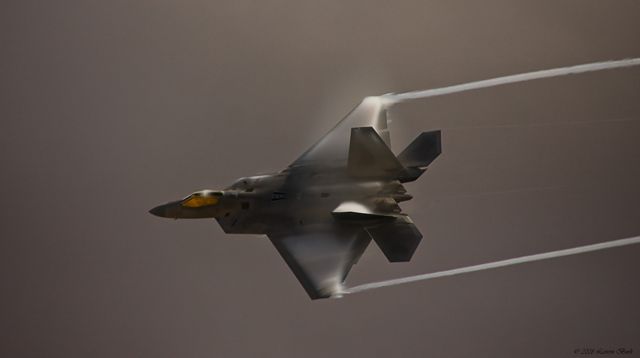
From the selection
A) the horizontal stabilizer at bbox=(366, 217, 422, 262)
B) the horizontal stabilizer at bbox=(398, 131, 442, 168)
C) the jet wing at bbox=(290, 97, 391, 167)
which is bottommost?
the horizontal stabilizer at bbox=(366, 217, 422, 262)

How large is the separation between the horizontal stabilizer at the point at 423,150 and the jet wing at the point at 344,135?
0.29 meters

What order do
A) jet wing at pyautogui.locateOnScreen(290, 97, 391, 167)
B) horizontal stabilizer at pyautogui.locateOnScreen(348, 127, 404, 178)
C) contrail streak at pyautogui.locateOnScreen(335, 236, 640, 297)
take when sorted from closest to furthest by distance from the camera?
horizontal stabilizer at pyautogui.locateOnScreen(348, 127, 404, 178) → jet wing at pyautogui.locateOnScreen(290, 97, 391, 167) → contrail streak at pyautogui.locateOnScreen(335, 236, 640, 297)

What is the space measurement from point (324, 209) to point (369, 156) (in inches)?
18.8

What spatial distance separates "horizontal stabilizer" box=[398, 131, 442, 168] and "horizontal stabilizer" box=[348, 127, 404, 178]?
0.81 feet

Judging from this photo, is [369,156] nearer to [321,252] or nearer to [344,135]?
[344,135]

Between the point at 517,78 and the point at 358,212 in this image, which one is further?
the point at 517,78

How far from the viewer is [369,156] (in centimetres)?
584

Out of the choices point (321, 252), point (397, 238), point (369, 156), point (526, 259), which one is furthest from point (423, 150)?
point (526, 259)

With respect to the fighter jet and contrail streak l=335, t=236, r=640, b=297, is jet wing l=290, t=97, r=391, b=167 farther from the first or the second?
contrail streak l=335, t=236, r=640, b=297

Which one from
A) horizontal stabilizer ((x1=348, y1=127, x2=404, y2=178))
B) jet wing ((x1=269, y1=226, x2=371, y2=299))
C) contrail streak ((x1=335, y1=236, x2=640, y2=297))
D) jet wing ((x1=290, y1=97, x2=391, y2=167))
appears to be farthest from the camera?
contrail streak ((x1=335, y1=236, x2=640, y2=297))

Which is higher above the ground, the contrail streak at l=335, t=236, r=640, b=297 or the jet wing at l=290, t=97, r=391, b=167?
the jet wing at l=290, t=97, r=391, b=167

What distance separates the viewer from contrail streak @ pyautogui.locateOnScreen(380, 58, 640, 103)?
21.8 ft

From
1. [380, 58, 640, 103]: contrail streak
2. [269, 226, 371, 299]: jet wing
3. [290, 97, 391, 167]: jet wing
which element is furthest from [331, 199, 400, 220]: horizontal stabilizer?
[380, 58, 640, 103]: contrail streak

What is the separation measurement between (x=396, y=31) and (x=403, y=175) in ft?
4.48
